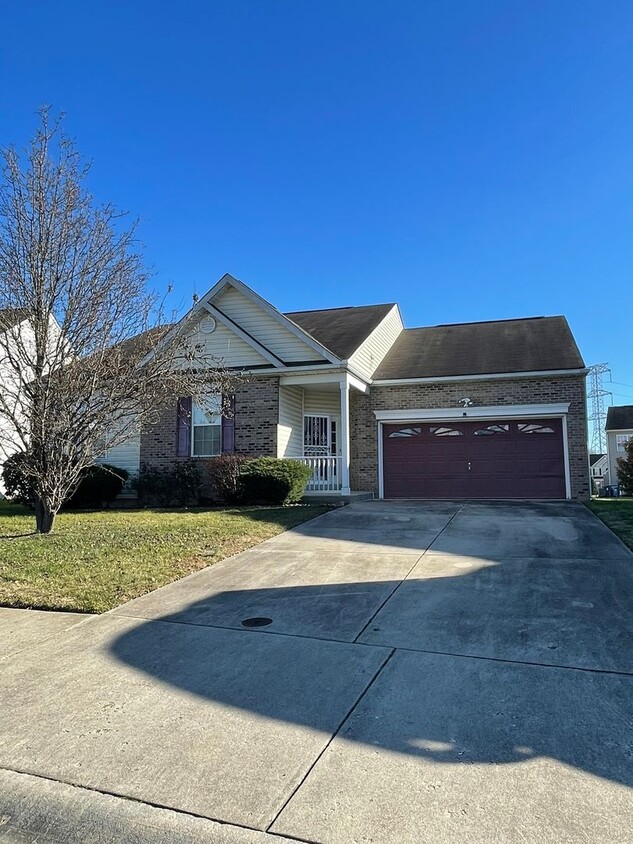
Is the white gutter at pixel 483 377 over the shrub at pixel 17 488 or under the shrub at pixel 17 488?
over

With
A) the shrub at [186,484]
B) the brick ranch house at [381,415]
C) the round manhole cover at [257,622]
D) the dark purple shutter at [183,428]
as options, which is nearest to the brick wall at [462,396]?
the brick ranch house at [381,415]

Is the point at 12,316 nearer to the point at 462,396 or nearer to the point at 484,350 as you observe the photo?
the point at 462,396

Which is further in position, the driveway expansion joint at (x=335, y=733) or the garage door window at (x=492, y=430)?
the garage door window at (x=492, y=430)

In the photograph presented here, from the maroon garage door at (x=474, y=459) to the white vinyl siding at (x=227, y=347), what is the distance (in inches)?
173

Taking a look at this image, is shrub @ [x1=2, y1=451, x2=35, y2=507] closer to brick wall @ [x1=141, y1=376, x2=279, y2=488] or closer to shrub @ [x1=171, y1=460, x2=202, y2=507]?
brick wall @ [x1=141, y1=376, x2=279, y2=488]

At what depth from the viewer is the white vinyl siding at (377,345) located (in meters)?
16.5

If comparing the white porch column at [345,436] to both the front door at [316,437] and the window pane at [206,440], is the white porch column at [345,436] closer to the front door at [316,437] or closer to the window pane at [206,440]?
the front door at [316,437]

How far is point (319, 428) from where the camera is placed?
1766cm

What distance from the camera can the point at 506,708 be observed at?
3.65 metres

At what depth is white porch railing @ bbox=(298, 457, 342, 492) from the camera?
1589 cm

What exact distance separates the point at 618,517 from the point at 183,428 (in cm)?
1112

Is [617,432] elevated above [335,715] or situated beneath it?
elevated above

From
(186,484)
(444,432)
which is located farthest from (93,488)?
(444,432)

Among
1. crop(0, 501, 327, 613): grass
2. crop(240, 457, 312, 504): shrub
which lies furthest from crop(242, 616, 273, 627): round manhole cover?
crop(240, 457, 312, 504): shrub
